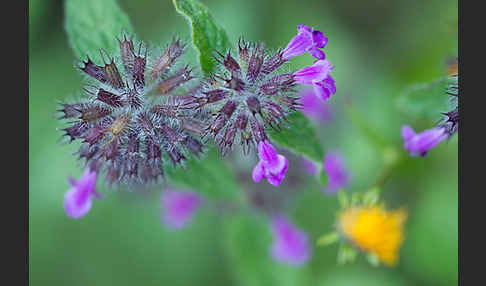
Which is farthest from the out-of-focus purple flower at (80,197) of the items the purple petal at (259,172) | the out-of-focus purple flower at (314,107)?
the out-of-focus purple flower at (314,107)

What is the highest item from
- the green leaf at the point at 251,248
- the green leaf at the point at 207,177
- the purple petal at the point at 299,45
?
the purple petal at the point at 299,45

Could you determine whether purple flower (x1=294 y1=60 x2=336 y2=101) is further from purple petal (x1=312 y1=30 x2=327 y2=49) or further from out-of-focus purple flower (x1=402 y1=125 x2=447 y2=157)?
out-of-focus purple flower (x1=402 y1=125 x2=447 y2=157)

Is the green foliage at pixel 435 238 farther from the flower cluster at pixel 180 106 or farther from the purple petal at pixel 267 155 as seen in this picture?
the purple petal at pixel 267 155

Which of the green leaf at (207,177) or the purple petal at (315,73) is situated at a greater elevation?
the purple petal at (315,73)

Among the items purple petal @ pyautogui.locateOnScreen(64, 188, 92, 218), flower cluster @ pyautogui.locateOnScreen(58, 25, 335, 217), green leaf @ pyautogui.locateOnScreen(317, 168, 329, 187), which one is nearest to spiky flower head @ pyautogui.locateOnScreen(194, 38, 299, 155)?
flower cluster @ pyautogui.locateOnScreen(58, 25, 335, 217)

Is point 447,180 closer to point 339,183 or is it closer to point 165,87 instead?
point 339,183

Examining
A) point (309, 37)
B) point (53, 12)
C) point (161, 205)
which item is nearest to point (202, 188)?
point (309, 37)
